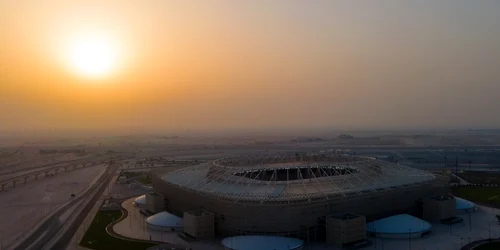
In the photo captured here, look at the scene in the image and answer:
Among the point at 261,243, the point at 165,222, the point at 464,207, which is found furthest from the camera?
the point at 464,207

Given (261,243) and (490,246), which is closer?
(261,243)

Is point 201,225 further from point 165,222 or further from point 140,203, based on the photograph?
point 140,203

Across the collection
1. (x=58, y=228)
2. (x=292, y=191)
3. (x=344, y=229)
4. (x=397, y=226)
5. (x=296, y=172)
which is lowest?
(x=58, y=228)

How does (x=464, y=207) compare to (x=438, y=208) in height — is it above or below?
below

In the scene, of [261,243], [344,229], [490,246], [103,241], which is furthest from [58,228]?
[490,246]

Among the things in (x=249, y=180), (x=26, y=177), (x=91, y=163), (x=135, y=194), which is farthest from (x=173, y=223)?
(x=91, y=163)

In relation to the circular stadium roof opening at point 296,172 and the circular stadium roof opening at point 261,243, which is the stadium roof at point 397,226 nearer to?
the circular stadium roof opening at point 261,243

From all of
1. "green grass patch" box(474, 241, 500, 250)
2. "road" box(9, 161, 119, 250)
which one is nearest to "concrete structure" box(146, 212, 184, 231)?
"road" box(9, 161, 119, 250)

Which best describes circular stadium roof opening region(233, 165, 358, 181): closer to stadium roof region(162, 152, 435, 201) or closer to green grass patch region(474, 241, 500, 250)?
stadium roof region(162, 152, 435, 201)
